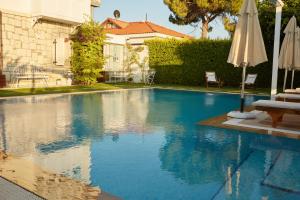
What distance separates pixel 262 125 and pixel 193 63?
13.3 metres

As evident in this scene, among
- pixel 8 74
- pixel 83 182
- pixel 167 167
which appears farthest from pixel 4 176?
pixel 8 74

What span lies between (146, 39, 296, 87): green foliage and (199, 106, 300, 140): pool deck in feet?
34.9

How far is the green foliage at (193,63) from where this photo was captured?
18703 mm

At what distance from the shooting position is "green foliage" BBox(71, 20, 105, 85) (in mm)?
18781

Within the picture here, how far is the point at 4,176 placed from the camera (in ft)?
12.2

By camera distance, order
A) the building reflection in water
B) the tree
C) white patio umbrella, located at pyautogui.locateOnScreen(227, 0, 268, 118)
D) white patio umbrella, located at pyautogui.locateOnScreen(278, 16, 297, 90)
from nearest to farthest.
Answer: the building reflection in water → white patio umbrella, located at pyautogui.locateOnScreen(227, 0, 268, 118) → white patio umbrella, located at pyautogui.locateOnScreen(278, 16, 297, 90) → the tree

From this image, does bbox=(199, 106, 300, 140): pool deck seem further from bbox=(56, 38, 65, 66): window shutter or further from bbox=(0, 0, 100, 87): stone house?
bbox=(56, 38, 65, 66): window shutter

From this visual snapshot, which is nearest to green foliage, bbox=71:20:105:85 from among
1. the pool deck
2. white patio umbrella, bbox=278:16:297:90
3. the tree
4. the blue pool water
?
the blue pool water

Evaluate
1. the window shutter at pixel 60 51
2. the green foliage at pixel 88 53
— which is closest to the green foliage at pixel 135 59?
the green foliage at pixel 88 53

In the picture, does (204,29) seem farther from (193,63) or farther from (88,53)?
(88,53)

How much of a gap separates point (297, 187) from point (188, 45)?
56.3ft

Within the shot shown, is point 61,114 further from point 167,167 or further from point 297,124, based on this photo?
point 297,124

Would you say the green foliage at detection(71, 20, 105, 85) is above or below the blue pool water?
above

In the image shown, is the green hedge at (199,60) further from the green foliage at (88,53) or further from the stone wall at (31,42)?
the stone wall at (31,42)
